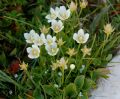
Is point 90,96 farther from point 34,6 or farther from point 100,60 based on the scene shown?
point 34,6

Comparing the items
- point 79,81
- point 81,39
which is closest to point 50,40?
point 81,39

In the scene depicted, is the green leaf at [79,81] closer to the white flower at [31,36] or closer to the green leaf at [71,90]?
the green leaf at [71,90]

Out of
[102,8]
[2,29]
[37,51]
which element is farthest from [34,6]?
[37,51]

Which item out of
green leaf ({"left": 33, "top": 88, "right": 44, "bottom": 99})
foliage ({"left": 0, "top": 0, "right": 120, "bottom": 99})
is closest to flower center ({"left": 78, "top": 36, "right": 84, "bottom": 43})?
foliage ({"left": 0, "top": 0, "right": 120, "bottom": 99})

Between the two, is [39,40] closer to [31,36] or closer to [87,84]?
[31,36]

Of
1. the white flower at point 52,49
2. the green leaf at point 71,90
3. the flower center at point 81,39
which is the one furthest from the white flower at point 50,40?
the green leaf at point 71,90
